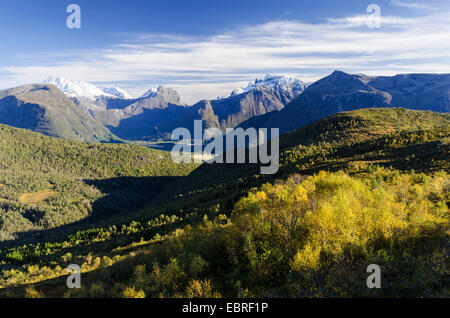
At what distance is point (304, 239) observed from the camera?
2964cm

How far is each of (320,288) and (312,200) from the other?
1509 centimetres

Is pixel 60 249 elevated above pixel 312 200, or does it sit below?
below

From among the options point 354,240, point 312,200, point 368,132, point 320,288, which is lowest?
point 320,288

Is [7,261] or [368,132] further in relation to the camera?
[368,132]

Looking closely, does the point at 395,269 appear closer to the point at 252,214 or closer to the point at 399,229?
the point at 399,229
